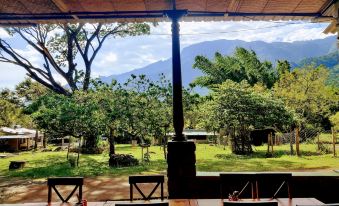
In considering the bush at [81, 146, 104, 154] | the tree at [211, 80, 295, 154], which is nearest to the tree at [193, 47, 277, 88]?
the tree at [211, 80, 295, 154]

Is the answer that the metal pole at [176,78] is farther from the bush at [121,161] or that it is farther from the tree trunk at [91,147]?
the tree trunk at [91,147]

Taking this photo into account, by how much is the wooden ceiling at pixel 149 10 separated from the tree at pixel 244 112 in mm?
14233

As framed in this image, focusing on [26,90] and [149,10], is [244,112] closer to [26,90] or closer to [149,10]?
[149,10]

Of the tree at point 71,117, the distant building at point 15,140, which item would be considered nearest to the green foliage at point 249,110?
the tree at point 71,117

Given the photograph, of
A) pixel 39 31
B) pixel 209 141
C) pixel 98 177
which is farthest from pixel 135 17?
pixel 209 141

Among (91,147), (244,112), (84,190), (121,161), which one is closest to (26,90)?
(91,147)

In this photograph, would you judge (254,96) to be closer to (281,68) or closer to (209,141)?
(209,141)

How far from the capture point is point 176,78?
529 centimetres

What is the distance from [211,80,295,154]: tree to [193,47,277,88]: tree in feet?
64.6

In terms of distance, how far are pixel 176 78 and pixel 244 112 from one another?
1502 centimetres

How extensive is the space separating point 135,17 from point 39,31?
1903cm

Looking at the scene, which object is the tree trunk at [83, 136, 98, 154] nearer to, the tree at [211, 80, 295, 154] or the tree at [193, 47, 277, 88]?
the tree at [211, 80, 295, 154]

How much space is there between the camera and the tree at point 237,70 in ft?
130

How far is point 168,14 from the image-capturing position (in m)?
5.41
